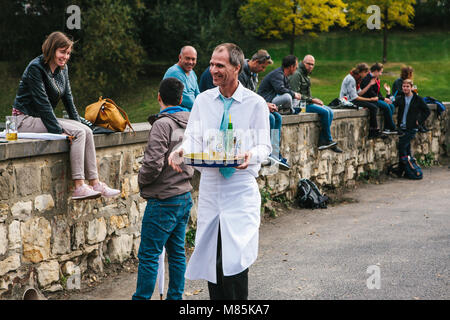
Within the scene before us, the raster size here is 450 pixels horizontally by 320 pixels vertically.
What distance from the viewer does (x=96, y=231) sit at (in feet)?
21.2

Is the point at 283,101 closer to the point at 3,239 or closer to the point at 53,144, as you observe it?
the point at 53,144

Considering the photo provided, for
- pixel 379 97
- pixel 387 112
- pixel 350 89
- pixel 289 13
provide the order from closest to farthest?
pixel 350 89 → pixel 387 112 → pixel 379 97 → pixel 289 13

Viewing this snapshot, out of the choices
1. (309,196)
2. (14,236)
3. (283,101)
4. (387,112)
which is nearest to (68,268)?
(14,236)

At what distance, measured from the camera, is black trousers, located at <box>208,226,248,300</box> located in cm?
422

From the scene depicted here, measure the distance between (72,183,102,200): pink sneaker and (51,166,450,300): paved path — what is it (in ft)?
3.19

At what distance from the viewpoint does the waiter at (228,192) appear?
418cm

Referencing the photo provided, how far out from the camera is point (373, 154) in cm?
1384

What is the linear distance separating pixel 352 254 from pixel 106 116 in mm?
3381

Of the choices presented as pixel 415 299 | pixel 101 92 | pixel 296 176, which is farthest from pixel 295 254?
pixel 101 92

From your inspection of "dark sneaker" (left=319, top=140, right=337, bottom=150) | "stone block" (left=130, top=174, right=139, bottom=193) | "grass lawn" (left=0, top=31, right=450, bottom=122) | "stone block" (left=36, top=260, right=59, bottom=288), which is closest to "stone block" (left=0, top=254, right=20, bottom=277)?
"stone block" (left=36, top=260, right=59, bottom=288)

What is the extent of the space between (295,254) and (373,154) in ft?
22.6

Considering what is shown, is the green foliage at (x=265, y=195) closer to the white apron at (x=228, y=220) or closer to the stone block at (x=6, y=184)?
the stone block at (x=6, y=184)

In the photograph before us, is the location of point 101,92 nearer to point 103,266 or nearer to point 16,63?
point 16,63

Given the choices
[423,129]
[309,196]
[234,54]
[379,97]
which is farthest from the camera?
[423,129]
